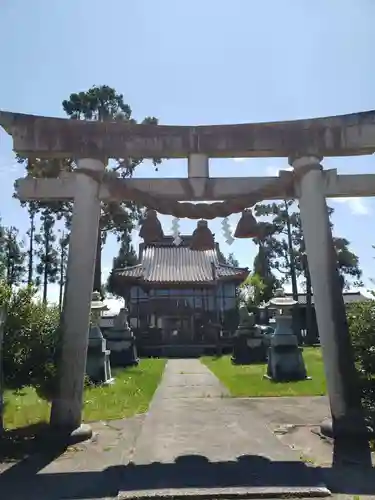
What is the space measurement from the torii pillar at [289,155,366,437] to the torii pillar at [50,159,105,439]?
2857 millimetres

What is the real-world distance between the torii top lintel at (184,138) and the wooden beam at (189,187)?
0.38 metres

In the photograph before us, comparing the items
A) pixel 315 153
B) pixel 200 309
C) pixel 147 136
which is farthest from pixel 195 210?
pixel 200 309

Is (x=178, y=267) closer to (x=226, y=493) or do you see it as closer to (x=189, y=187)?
(x=189, y=187)

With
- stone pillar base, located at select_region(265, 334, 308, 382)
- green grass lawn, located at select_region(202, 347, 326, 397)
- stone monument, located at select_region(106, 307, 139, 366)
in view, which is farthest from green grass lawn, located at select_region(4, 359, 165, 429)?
stone monument, located at select_region(106, 307, 139, 366)

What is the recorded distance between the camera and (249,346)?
19.7 metres

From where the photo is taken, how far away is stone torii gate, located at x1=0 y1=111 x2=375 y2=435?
6238 millimetres

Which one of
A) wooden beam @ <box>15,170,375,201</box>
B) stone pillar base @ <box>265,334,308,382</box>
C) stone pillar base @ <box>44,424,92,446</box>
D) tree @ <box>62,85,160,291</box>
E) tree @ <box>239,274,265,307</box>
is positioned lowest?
stone pillar base @ <box>44,424,92,446</box>

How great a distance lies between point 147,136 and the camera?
21.2 feet

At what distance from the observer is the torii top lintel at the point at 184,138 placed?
6.32m

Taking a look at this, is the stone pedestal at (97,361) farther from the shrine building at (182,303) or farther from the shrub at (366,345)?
the shrine building at (182,303)

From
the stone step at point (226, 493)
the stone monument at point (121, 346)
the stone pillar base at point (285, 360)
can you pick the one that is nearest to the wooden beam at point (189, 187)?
the stone step at point (226, 493)

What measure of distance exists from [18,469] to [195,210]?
151 inches

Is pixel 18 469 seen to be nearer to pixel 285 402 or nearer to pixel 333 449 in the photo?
pixel 333 449

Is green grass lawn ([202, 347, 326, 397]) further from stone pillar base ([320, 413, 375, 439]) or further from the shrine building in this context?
the shrine building
